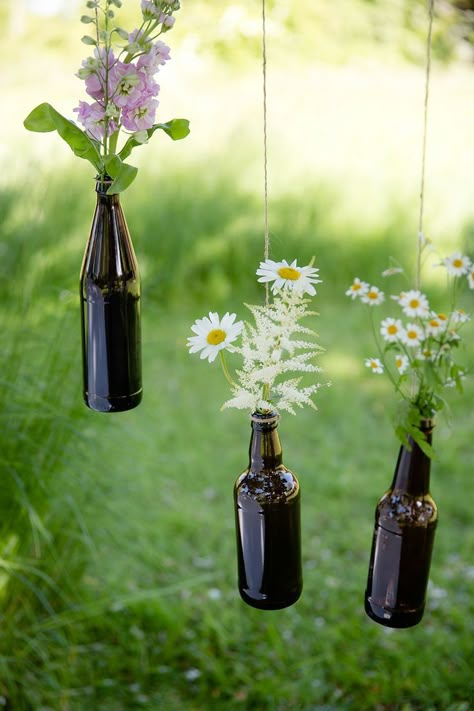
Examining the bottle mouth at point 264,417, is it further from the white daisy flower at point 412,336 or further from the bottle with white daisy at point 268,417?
the white daisy flower at point 412,336

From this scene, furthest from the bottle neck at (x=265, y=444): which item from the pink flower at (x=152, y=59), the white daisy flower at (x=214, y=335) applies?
the pink flower at (x=152, y=59)

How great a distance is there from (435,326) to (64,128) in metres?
0.56

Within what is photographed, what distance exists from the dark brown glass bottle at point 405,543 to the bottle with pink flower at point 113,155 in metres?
0.41

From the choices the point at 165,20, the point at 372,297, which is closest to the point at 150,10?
the point at 165,20

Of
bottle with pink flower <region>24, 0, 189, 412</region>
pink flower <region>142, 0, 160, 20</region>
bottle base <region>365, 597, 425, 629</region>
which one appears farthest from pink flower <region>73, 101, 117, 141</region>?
bottle base <region>365, 597, 425, 629</region>

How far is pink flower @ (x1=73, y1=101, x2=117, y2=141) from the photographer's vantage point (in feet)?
3.26

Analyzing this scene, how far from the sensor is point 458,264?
115 cm

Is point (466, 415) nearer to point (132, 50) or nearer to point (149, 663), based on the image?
point (149, 663)

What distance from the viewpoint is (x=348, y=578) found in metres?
2.75

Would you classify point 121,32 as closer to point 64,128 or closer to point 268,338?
point 64,128

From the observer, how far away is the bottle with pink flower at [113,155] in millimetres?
972

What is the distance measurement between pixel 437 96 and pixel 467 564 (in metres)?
4.44

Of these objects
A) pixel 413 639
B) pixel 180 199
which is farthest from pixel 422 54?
pixel 413 639

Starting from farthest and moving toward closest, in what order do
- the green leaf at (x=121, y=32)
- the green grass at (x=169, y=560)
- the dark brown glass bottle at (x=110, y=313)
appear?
1. the green grass at (x=169, y=560)
2. the dark brown glass bottle at (x=110, y=313)
3. the green leaf at (x=121, y=32)
